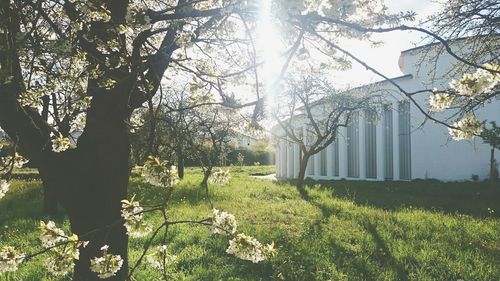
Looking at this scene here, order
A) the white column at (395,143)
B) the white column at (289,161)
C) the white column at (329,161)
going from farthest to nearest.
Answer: the white column at (289,161)
the white column at (329,161)
the white column at (395,143)

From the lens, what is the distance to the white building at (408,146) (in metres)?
21.3

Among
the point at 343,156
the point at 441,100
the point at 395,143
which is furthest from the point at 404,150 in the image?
the point at 441,100

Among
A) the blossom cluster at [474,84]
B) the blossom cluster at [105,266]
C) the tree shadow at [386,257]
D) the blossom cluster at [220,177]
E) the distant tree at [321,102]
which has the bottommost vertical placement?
the tree shadow at [386,257]

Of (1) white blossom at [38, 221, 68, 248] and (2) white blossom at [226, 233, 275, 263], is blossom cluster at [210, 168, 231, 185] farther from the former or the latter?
(1) white blossom at [38, 221, 68, 248]

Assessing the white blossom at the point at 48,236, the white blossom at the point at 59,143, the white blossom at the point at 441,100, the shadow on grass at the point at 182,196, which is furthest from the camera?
the shadow on grass at the point at 182,196

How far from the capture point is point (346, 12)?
A: 3.60m

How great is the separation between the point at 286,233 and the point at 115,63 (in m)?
5.46

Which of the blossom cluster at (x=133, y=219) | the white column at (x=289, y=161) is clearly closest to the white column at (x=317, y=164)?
the white column at (x=289, y=161)

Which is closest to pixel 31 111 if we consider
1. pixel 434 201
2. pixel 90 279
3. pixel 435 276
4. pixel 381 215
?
pixel 90 279

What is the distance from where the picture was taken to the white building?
21266 mm

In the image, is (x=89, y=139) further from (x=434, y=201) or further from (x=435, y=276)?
(x=434, y=201)

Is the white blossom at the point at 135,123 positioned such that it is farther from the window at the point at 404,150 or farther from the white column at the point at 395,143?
the window at the point at 404,150

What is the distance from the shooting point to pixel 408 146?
23516 millimetres

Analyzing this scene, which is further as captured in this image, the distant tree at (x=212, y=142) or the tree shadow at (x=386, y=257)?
the tree shadow at (x=386, y=257)
